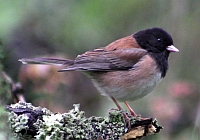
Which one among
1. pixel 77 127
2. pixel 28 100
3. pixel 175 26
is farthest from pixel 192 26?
pixel 77 127

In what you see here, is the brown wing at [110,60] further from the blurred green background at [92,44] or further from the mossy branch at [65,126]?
the mossy branch at [65,126]

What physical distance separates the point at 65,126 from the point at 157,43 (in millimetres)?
1734

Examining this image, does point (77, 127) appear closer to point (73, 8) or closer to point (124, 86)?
point (124, 86)

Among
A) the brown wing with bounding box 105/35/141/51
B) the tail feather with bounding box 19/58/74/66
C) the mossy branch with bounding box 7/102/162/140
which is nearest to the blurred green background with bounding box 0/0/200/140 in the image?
the tail feather with bounding box 19/58/74/66

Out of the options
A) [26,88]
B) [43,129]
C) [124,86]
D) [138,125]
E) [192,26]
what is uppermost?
[192,26]

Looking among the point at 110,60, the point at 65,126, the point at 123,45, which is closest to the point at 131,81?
the point at 110,60

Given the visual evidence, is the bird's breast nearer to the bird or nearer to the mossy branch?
the bird

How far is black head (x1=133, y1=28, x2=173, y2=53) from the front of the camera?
142 inches

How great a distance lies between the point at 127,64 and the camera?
3426 millimetres

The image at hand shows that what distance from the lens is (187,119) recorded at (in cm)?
416

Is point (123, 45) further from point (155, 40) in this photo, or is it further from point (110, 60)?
point (155, 40)

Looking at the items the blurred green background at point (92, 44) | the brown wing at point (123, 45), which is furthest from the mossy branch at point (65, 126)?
the brown wing at point (123, 45)

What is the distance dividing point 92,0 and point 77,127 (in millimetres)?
2436

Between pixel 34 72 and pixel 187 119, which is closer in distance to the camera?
pixel 34 72
